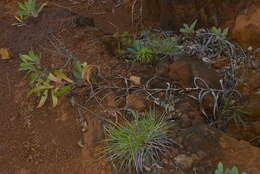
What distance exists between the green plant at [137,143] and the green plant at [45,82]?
14.4 inches

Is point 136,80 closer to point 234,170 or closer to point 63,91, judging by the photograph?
point 63,91

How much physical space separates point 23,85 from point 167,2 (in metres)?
1.25

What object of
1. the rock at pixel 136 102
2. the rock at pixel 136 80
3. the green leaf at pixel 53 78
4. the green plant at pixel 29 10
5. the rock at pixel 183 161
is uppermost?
the green plant at pixel 29 10

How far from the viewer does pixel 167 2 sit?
2617 millimetres

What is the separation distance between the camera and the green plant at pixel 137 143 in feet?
5.08

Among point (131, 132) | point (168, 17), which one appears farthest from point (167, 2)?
point (131, 132)

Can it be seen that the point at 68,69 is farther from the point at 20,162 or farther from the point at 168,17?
the point at 168,17

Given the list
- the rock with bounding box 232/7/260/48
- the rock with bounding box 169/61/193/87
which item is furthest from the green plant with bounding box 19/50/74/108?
the rock with bounding box 232/7/260/48

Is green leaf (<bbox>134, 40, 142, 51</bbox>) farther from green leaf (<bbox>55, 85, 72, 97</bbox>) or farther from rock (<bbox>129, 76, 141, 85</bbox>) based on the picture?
green leaf (<bbox>55, 85, 72, 97</bbox>)

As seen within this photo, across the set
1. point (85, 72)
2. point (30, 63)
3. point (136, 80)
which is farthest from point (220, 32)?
point (30, 63)

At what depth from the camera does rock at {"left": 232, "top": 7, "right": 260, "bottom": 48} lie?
7.50 feet

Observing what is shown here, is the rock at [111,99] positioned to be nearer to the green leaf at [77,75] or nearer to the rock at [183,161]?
the green leaf at [77,75]

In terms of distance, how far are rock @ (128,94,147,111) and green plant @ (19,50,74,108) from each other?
331 millimetres

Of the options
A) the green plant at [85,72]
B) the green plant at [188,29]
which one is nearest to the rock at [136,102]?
the green plant at [85,72]
